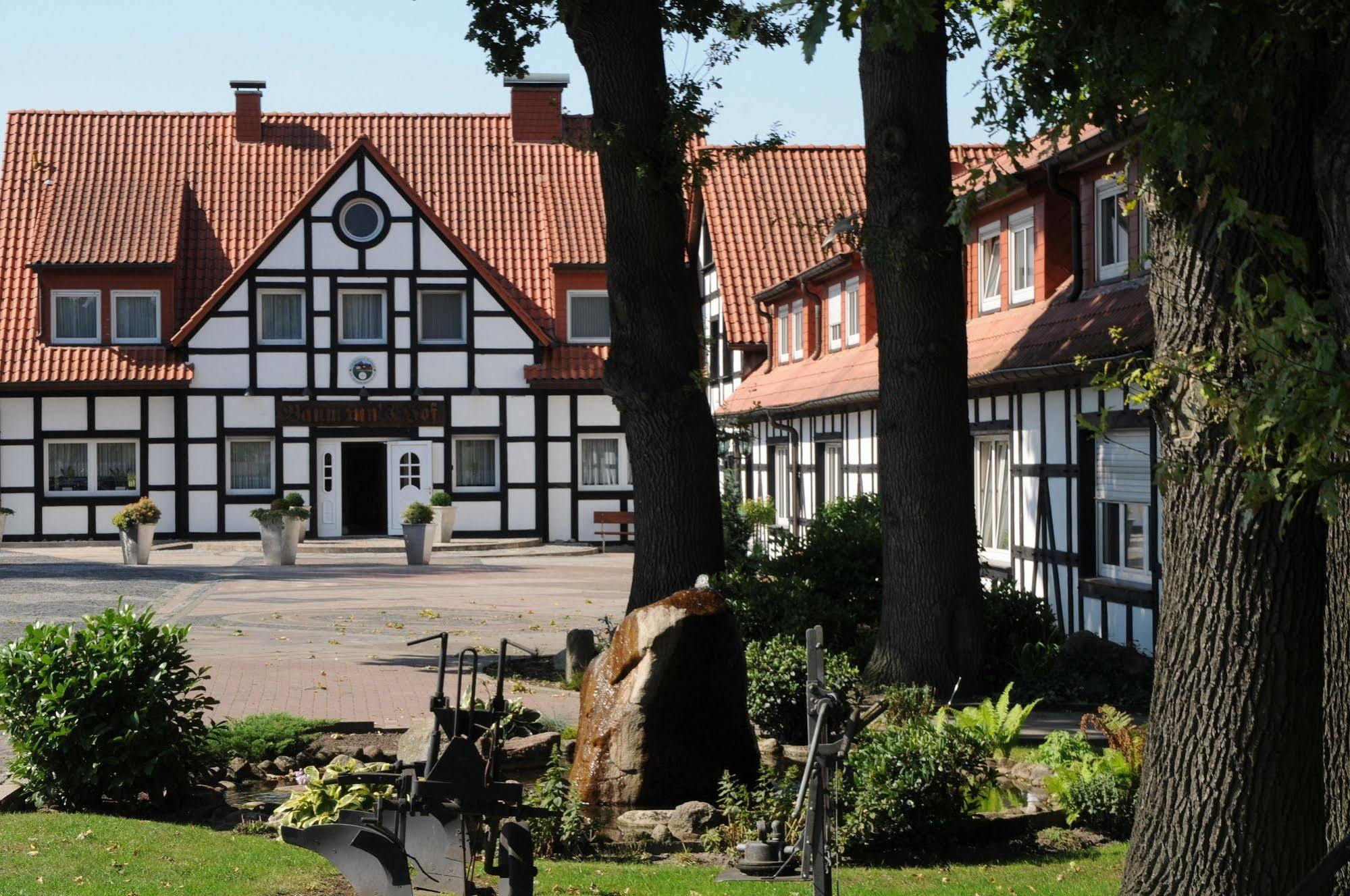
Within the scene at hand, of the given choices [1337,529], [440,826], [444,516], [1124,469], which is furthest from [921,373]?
[444,516]

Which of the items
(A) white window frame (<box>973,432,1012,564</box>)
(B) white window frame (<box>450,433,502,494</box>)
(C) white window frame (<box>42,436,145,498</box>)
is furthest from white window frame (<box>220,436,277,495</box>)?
(A) white window frame (<box>973,432,1012,564</box>)

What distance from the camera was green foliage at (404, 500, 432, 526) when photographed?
31.3 meters

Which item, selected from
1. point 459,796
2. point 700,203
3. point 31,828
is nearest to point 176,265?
point 700,203

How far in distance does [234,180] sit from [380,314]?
18.8 ft

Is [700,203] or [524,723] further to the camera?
[700,203]

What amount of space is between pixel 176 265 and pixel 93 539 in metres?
6.32

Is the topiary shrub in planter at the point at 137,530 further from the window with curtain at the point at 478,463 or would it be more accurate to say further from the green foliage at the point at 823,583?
the green foliage at the point at 823,583

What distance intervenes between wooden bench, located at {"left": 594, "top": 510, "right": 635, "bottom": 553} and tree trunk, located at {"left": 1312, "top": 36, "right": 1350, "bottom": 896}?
30.4 meters

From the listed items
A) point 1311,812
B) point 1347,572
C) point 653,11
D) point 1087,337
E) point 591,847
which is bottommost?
point 591,847

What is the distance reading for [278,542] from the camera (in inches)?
1205

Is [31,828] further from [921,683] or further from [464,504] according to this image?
[464,504]

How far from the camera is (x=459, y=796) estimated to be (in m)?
5.90

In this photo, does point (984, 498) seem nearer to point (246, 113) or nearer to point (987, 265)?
point (987, 265)

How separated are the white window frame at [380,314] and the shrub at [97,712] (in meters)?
28.1
